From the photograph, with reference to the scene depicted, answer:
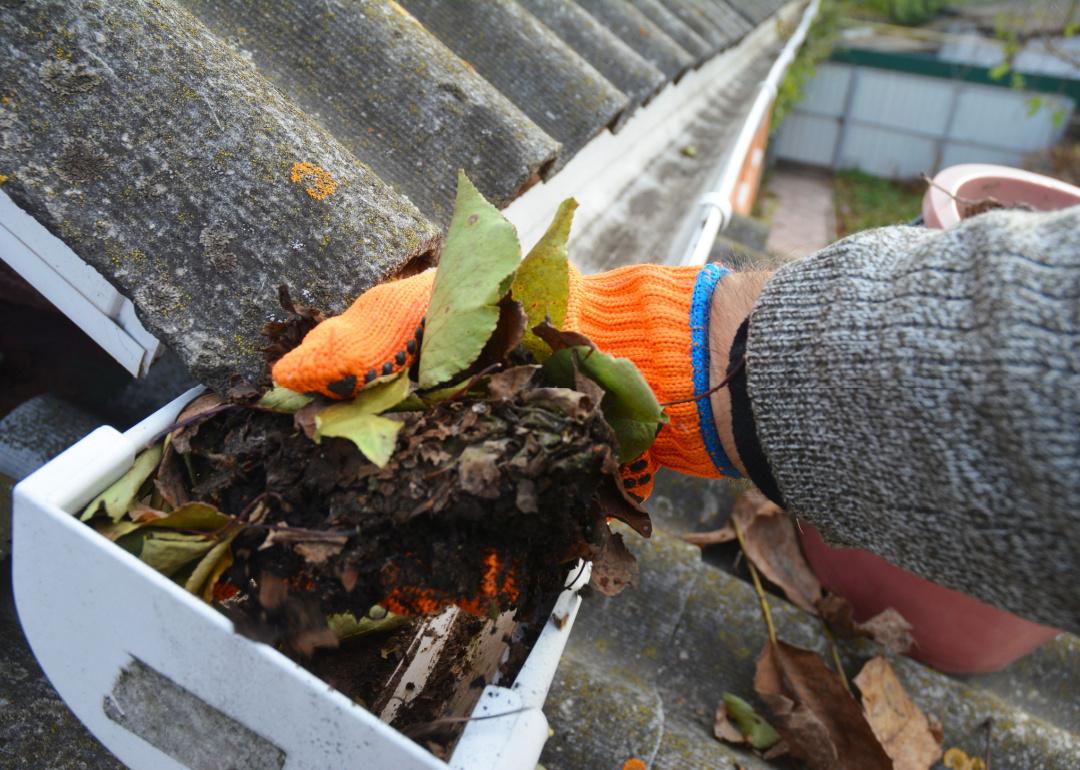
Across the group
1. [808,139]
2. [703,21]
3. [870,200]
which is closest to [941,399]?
[703,21]

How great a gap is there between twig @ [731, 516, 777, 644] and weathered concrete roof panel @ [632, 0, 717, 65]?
1819 millimetres

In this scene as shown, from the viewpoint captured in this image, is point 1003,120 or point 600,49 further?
point 1003,120

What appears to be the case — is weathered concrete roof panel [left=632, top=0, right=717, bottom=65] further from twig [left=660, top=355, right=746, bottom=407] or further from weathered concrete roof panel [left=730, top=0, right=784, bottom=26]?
twig [left=660, top=355, right=746, bottom=407]

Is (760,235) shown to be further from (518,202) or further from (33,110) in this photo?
(33,110)

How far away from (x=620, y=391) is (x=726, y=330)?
240 millimetres

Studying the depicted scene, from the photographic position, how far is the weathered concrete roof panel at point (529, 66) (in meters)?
1.75

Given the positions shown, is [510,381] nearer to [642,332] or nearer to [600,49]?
[642,332]

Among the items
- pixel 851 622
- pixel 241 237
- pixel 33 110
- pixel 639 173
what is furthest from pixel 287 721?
pixel 639 173

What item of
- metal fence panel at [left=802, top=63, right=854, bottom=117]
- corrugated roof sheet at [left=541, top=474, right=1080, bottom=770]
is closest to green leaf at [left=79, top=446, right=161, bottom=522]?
corrugated roof sheet at [left=541, top=474, right=1080, bottom=770]

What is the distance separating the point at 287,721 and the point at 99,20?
906 millimetres

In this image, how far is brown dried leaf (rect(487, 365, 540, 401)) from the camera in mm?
883

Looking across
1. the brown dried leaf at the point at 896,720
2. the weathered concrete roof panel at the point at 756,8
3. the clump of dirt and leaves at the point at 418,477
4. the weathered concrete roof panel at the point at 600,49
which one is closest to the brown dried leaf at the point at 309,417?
the clump of dirt and leaves at the point at 418,477

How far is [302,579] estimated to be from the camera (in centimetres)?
81

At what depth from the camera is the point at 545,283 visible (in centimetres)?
102
